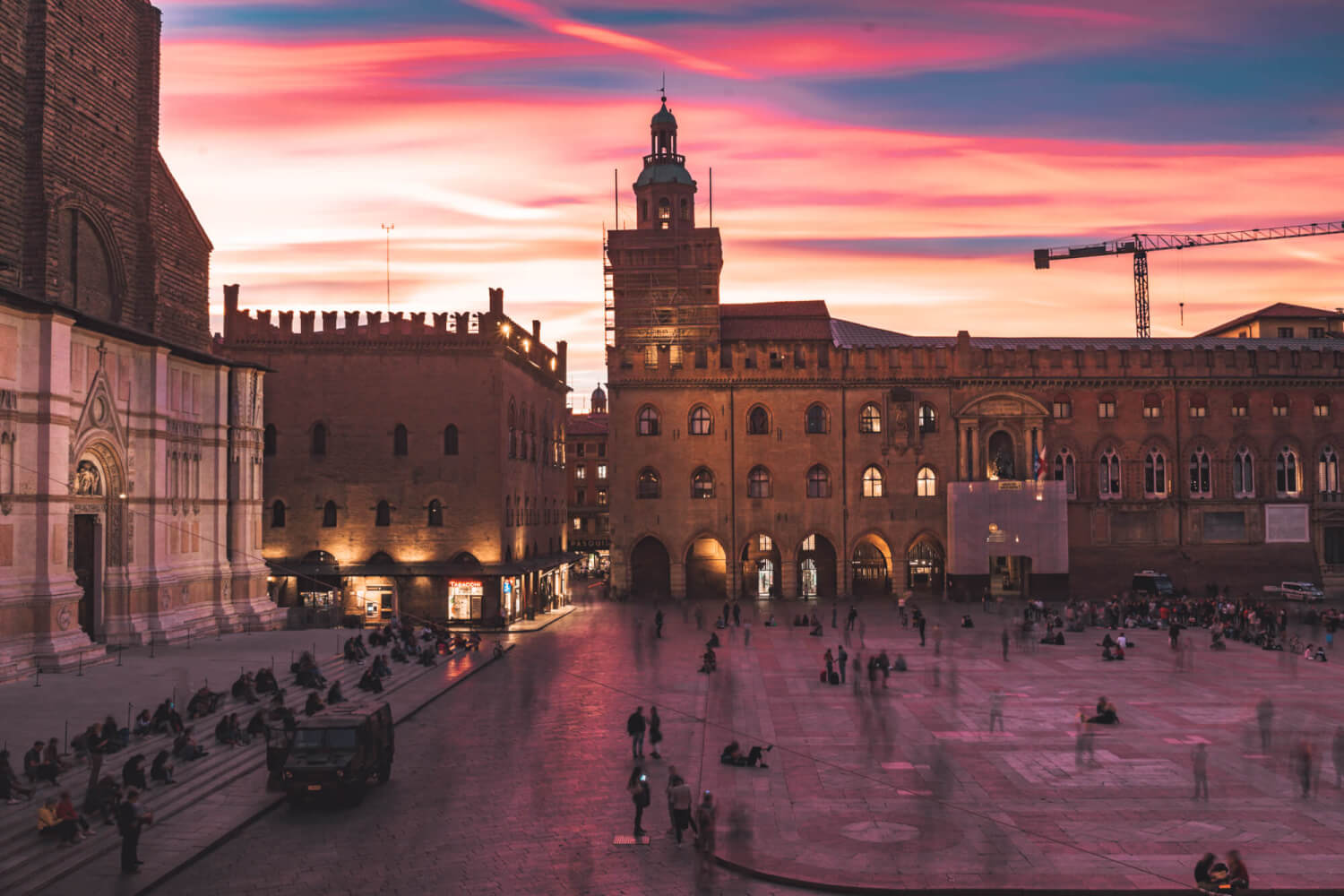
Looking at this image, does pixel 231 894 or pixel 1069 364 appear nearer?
pixel 231 894

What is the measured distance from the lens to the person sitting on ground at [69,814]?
16688 mm

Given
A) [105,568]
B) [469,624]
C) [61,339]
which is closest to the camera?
[61,339]

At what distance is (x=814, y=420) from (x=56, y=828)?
47.1 metres

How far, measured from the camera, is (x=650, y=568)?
6038 cm

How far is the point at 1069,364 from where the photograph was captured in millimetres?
61062

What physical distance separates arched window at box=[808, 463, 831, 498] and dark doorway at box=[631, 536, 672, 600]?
8.54 meters

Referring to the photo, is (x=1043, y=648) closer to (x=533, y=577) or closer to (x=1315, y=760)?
(x=1315, y=760)

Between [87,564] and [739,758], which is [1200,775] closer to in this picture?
[739,758]

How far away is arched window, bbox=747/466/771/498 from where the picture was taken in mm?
59531

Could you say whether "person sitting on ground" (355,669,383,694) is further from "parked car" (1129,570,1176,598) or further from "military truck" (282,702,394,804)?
"parked car" (1129,570,1176,598)

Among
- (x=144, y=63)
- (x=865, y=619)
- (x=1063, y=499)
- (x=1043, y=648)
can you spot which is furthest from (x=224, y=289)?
(x=1063, y=499)

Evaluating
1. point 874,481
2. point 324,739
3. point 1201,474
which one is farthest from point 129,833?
point 1201,474

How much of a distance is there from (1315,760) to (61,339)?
31.7 metres

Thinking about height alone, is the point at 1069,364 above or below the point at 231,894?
above
